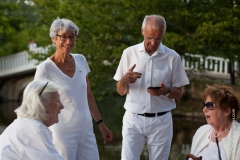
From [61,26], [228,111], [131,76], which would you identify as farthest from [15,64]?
[228,111]

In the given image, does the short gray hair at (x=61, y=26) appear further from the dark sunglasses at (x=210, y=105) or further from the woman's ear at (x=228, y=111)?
the woman's ear at (x=228, y=111)

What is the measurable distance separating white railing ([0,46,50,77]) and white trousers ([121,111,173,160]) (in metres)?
21.6

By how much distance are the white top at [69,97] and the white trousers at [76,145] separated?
0.14ft

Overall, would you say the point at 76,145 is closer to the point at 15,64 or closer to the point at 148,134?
the point at 148,134

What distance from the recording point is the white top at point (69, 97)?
13.2 feet

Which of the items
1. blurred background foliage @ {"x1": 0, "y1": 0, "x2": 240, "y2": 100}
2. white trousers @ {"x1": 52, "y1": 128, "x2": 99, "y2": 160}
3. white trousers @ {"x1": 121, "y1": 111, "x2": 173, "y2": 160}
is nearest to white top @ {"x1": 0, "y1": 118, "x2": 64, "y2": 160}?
white trousers @ {"x1": 52, "y1": 128, "x2": 99, "y2": 160}

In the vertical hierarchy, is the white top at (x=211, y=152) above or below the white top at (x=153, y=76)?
below

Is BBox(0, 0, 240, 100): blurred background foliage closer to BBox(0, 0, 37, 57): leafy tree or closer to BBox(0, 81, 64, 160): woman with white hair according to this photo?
BBox(0, 0, 37, 57): leafy tree

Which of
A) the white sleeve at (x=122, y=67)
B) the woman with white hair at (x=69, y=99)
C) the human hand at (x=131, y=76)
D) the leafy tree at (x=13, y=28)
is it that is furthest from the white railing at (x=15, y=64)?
the woman with white hair at (x=69, y=99)

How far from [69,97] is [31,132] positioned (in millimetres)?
924

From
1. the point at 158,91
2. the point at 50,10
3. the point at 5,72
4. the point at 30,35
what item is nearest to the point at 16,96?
the point at 5,72

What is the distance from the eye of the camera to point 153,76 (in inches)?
176

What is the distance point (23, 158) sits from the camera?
3.10 meters

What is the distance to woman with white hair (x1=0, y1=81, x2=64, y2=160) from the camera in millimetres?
3102
